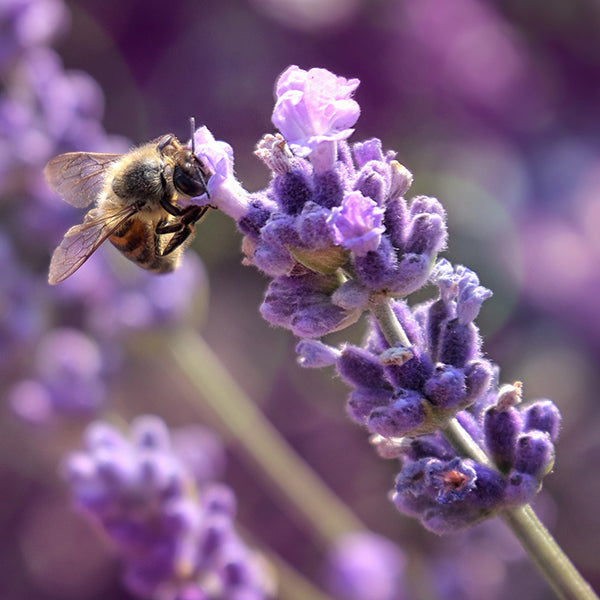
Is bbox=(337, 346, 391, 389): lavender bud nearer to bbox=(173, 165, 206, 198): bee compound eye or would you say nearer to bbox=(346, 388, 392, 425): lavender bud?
bbox=(346, 388, 392, 425): lavender bud

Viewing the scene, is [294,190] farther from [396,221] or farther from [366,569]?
[366,569]

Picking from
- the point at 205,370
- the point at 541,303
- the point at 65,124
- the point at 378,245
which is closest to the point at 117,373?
the point at 205,370

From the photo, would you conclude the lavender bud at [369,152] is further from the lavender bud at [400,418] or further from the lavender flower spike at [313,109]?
the lavender bud at [400,418]

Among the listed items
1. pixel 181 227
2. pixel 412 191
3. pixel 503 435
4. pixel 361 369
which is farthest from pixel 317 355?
pixel 412 191

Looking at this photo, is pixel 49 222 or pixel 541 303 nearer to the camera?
pixel 49 222

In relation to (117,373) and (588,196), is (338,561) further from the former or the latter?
(588,196)

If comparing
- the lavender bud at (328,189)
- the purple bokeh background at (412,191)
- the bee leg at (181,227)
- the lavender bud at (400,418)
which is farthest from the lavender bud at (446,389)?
the purple bokeh background at (412,191)
